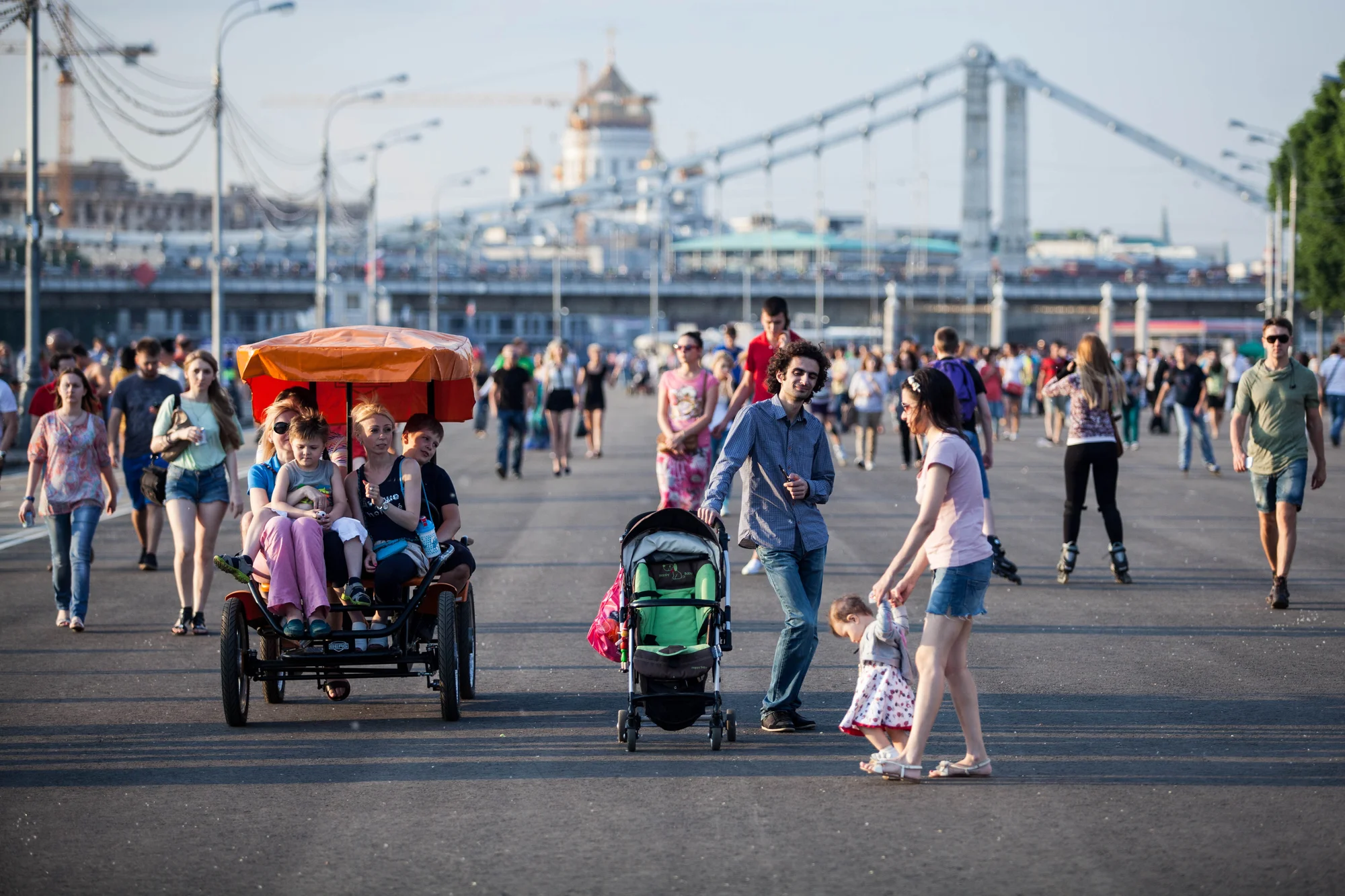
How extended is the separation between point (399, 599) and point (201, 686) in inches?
56.4

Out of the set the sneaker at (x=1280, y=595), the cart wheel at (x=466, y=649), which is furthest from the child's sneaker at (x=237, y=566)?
the sneaker at (x=1280, y=595)

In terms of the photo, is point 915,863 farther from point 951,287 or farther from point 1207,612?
point 951,287

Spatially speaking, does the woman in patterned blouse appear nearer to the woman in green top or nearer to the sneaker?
the woman in green top

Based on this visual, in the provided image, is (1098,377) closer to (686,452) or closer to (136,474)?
(686,452)

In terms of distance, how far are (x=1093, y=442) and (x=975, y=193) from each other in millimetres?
99945

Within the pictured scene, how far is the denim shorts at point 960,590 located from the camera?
20.5 ft

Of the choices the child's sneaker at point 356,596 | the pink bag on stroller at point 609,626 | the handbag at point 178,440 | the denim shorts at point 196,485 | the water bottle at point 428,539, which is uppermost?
the handbag at point 178,440

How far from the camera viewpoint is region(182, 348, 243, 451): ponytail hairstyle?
33.2 feet

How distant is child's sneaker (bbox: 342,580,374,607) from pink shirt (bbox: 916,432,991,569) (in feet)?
8.28

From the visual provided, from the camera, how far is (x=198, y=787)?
6285mm

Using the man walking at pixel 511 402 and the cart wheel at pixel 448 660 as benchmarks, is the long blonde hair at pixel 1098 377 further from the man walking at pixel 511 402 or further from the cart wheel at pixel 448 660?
the man walking at pixel 511 402

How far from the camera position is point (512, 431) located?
874 inches

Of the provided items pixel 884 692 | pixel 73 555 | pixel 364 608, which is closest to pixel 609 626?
pixel 364 608

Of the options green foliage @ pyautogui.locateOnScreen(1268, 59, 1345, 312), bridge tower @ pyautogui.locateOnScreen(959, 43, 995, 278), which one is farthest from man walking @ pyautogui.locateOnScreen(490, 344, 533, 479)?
bridge tower @ pyautogui.locateOnScreen(959, 43, 995, 278)
